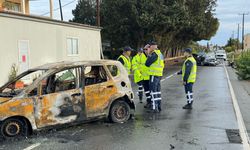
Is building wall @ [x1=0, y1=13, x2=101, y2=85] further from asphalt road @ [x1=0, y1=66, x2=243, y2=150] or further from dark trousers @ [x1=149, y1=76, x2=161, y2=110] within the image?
dark trousers @ [x1=149, y1=76, x2=161, y2=110]

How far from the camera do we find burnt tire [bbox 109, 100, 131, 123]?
8.06m

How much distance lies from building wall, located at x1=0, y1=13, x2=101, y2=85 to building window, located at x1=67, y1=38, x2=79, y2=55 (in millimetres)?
255

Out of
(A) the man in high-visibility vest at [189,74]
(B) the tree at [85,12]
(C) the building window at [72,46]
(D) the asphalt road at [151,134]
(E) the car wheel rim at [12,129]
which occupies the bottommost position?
(D) the asphalt road at [151,134]

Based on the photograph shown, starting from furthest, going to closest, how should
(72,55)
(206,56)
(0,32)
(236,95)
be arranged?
(206,56) → (72,55) → (0,32) → (236,95)

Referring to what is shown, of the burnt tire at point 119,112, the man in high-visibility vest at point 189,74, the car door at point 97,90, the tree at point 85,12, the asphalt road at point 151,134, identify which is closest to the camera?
the asphalt road at point 151,134

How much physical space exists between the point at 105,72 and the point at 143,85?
9.85 ft

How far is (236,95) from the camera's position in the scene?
13.1m

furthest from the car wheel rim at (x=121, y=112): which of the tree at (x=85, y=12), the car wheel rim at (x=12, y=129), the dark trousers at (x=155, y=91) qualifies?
the tree at (x=85, y=12)

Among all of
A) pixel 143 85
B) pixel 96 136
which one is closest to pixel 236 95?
pixel 143 85

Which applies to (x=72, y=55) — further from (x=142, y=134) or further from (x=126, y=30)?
(x=142, y=134)

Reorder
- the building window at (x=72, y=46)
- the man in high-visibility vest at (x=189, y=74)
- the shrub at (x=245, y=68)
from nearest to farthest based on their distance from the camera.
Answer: the man in high-visibility vest at (x=189, y=74), the shrub at (x=245, y=68), the building window at (x=72, y=46)

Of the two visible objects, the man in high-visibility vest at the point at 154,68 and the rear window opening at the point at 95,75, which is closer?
the rear window opening at the point at 95,75

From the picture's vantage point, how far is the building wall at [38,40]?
51.2 ft

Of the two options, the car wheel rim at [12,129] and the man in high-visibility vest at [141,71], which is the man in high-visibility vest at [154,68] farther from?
the car wheel rim at [12,129]
